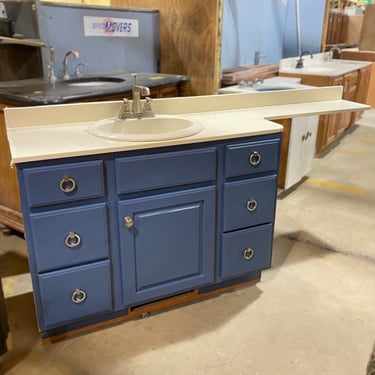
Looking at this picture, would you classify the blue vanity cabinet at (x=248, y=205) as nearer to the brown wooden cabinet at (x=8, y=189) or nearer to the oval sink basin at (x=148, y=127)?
the oval sink basin at (x=148, y=127)

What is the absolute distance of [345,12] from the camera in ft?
20.6

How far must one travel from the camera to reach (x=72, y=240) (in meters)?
1.54

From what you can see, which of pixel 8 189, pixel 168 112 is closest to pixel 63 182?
pixel 168 112

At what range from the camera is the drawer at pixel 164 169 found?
1.55 m

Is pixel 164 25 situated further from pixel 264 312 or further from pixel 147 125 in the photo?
pixel 264 312

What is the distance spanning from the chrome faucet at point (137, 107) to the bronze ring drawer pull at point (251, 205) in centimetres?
58

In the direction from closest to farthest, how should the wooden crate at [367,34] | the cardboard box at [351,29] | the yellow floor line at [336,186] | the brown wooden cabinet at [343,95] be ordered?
the yellow floor line at [336,186] → the brown wooden cabinet at [343,95] → the wooden crate at [367,34] → the cardboard box at [351,29]

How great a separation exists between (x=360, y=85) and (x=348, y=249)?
10.5 feet

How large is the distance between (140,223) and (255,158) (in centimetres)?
57

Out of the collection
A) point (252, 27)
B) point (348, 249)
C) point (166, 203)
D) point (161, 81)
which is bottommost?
point (348, 249)

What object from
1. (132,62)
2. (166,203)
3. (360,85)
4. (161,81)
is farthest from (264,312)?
(360,85)

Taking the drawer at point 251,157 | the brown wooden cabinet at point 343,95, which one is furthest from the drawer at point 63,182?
the brown wooden cabinet at point 343,95

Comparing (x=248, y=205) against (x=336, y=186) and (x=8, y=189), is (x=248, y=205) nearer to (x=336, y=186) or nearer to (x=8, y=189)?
(x=8, y=189)

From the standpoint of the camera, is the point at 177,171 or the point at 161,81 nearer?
the point at 177,171
